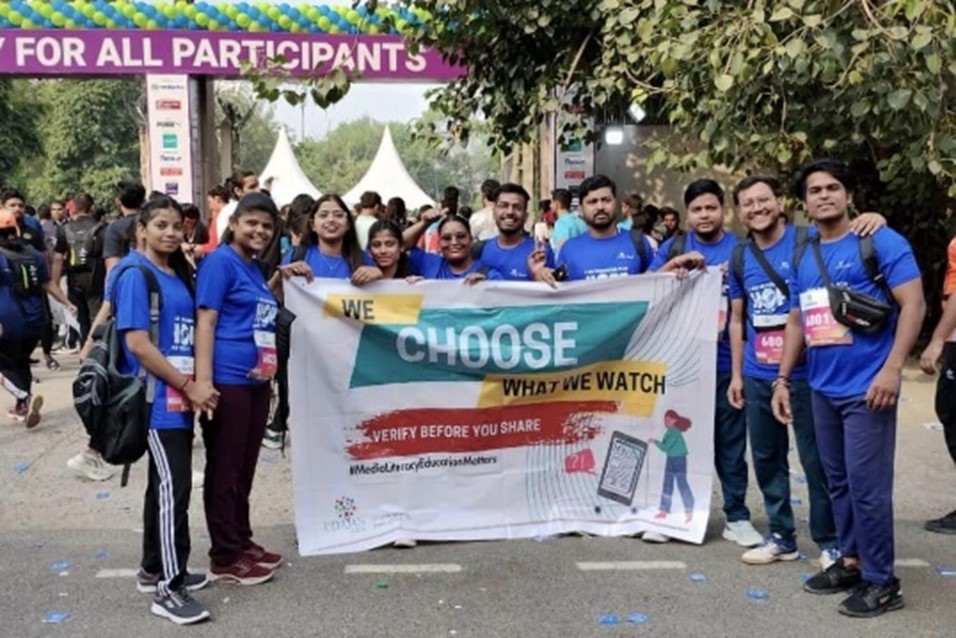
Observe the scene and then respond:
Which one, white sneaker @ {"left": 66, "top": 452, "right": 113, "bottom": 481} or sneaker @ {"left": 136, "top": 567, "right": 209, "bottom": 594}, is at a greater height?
white sneaker @ {"left": 66, "top": 452, "right": 113, "bottom": 481}

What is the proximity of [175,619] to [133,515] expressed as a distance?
64.5 inches

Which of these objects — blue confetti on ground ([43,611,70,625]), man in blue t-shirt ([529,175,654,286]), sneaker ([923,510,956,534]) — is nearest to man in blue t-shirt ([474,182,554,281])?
man in blue t-shirt ([529,175,654,286])

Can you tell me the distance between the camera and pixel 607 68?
840 cm

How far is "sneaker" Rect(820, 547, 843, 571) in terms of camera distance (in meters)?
4.38

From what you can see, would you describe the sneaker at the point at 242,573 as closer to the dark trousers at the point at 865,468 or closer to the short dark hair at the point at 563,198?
the dark trousers at the point at 865,468

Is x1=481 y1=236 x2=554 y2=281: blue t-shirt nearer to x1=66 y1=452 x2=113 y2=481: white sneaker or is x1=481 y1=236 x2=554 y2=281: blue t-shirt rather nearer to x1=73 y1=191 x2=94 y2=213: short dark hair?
x1=66 y1=452 x2=113 y2=481: white sneaker

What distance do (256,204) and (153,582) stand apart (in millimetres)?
1656

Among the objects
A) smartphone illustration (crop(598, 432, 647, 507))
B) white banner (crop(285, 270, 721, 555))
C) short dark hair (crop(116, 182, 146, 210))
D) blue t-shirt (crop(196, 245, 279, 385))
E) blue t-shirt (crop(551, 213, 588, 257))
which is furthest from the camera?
blue t-shirt (crop(551, 213, 588, 257))

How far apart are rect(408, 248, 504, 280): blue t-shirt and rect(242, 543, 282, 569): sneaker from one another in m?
1.62

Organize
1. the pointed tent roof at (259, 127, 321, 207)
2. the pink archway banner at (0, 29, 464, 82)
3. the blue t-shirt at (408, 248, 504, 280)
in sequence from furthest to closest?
the pointed tent roof at (259, 127, 321, 207)
the pink archway banner at (0, 29, 464, 82)
the blue t-shirt at (408, 248, 504, 280)

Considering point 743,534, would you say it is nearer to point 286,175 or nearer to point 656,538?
point 656,538

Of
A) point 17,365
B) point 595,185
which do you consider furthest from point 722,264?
point 17,365

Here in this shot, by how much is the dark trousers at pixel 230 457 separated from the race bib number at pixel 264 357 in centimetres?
7

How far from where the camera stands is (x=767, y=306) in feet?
14.8
